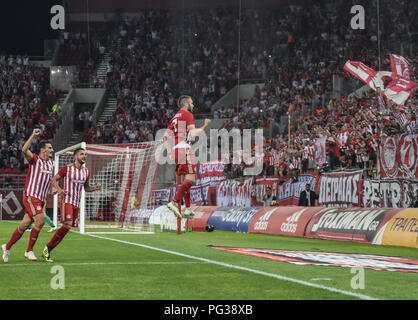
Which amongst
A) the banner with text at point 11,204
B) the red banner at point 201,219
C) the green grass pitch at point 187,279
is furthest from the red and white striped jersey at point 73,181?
the banner with text at point 11,204

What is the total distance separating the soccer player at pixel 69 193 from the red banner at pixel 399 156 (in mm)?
7718

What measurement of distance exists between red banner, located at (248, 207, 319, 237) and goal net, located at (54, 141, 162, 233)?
3.22 metres

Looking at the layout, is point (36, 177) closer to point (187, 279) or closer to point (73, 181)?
point (73, 181)

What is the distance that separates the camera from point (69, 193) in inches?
397

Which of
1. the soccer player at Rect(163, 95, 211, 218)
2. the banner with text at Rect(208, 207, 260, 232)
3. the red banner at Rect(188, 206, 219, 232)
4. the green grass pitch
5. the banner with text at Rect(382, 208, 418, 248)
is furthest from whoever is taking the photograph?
the red banner at Rect(188, 206, 219, 232)

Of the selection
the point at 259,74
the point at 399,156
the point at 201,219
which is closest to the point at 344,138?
the point at 399,156

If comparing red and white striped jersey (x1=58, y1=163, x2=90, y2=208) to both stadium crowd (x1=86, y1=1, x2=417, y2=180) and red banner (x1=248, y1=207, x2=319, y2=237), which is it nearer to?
red banner (x1=248, y1=207, x2=319, y2=237)

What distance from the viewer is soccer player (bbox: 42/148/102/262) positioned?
32.1 ft

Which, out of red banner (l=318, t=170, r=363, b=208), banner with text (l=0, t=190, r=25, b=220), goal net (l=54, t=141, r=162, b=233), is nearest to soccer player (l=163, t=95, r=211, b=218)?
red banner (l=318, t=170, r=363, b=208)

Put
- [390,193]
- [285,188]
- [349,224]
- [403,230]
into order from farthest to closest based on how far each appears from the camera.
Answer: [285,188] < [390,193] < [349,224] < [403,230]

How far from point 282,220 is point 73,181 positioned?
29.7ft

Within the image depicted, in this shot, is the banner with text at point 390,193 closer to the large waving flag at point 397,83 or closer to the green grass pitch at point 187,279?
the large waving flag at point 397,83

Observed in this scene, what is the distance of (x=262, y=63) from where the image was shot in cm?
3547

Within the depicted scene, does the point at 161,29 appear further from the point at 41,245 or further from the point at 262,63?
the point at 41,245
